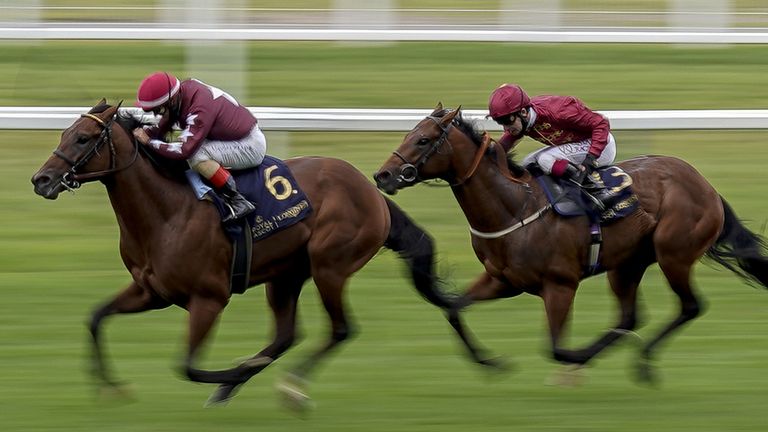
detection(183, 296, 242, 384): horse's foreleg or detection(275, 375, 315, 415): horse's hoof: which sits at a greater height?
detection(183, 296, 242, 384): horse's foreleg

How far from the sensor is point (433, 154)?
24.7ft

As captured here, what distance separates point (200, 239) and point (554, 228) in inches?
70.0

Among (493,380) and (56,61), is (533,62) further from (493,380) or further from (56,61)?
(493,380)

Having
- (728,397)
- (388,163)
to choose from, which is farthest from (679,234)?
(388,163)

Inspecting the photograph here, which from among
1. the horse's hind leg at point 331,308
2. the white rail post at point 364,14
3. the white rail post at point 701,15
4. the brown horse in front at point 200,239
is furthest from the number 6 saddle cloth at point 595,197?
the white rail post at point 701,15

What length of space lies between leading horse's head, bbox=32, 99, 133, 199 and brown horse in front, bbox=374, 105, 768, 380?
4.19ft

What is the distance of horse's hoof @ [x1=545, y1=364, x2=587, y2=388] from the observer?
760 centimetres

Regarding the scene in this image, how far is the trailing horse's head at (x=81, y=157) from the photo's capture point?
6.84 m

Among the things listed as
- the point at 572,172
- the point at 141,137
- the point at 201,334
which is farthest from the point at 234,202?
the point at 572,172

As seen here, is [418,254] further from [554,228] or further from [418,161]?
[554,228]

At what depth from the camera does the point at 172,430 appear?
675 cm

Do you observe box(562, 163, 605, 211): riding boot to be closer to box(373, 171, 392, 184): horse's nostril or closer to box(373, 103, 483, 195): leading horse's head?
box(373, 103, 483, 195): leading horse's head

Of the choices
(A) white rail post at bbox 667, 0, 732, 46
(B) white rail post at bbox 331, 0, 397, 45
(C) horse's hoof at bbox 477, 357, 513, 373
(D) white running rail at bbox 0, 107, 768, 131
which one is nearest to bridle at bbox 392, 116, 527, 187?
(C) horse's hoof at bbox 477, 357, 513, 373

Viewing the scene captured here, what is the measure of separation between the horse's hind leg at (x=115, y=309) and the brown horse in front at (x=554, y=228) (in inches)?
47.6
